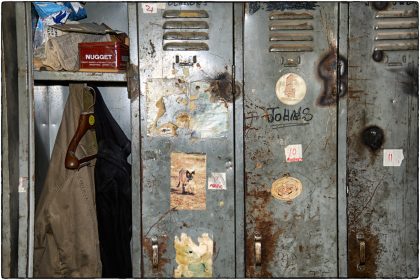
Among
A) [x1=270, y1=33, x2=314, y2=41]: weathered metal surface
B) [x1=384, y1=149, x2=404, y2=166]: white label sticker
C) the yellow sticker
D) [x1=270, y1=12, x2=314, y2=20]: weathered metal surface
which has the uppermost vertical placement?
[x1=270, y1=12, x2=314, y2=20]: weathered metal surface

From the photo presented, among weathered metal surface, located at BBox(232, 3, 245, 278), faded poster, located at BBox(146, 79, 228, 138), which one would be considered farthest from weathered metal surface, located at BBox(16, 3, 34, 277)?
weathered metal surface, located at BBox(232, 3, 245, 278)

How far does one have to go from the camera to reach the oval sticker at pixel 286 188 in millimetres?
2176

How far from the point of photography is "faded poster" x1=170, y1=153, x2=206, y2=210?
7.10 feet

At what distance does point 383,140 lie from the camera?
2168 mm

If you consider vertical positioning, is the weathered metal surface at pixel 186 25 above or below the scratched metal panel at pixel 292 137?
above

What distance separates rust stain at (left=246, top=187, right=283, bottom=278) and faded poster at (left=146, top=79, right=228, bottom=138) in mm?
442

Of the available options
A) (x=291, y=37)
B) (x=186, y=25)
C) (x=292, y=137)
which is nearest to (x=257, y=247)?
(x=292, y=137)

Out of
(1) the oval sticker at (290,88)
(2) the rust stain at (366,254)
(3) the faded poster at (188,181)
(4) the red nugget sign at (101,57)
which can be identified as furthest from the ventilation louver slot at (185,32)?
(2) the rust stain at (366,254)

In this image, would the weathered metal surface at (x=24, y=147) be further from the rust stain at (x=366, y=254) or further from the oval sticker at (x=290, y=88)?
the rust stain at (x=366, y=254)

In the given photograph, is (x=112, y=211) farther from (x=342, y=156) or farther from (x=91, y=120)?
(x=342, y=156)

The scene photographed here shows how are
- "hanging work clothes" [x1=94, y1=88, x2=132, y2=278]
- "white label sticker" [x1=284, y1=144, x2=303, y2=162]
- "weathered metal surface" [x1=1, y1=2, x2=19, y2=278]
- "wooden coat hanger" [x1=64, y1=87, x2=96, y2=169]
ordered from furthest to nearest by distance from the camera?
"hanging work clothes" [x1=94, y1=88, x2=132, y2=278] < "wooden coat hanger" [x1=64, y1=87, x2=96, y2=169] < "white label sticker" [x1=284, y1=144, x2=303, y2=162] < "weathered metal surface" [x1=1, y1=2, x2=19, y2=278]

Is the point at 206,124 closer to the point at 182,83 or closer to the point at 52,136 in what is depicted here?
the point at 182,83

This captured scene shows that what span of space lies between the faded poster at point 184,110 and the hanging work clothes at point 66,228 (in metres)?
0.65

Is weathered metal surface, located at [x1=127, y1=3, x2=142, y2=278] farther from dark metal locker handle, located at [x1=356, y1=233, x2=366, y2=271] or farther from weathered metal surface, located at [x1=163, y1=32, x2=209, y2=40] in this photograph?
dark metal locker handle, located at [x1=356, y1=233, x2=366, y2=271]
